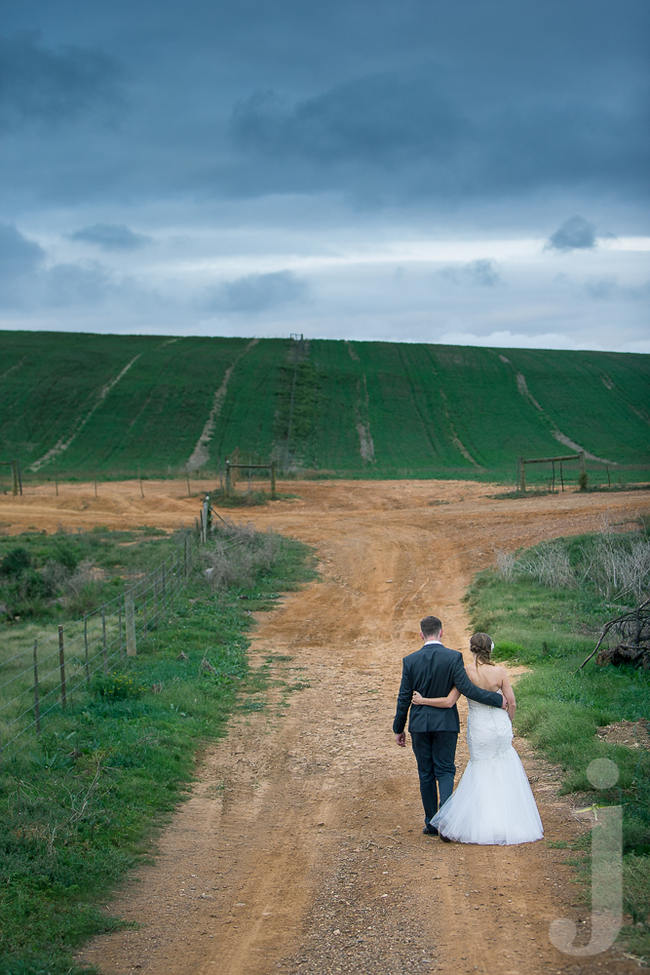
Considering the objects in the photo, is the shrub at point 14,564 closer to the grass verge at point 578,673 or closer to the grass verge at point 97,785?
the grass verge at point 97,785

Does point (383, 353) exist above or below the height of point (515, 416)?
above

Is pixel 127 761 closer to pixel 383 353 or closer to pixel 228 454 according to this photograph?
pixel 228 454

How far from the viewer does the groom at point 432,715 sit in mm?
6875

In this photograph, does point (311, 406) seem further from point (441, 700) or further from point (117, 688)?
point (441, 700)

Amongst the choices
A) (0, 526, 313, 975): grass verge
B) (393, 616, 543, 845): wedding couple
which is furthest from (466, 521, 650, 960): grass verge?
(0, 526, 313, 975): grass verge

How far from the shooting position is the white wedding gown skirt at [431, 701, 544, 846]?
21.7 ft

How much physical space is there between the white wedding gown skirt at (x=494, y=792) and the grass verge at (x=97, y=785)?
2.70 m

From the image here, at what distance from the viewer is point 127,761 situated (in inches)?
352

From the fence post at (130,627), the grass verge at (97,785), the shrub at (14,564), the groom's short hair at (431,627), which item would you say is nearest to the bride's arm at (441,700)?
the groom's short hair at (431,627)

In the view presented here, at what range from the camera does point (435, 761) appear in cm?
706

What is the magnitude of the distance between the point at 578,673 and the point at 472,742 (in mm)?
5357

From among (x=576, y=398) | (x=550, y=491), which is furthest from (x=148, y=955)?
(x=576, y=398)

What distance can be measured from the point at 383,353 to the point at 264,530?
214 ft

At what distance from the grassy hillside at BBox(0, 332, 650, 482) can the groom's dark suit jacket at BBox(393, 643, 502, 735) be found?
45.7 metres
